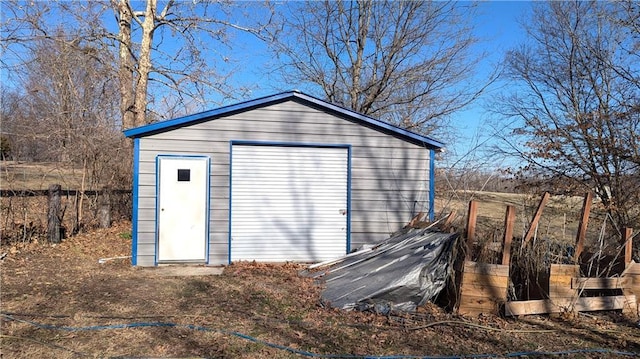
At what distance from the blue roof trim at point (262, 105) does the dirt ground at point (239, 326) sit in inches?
104

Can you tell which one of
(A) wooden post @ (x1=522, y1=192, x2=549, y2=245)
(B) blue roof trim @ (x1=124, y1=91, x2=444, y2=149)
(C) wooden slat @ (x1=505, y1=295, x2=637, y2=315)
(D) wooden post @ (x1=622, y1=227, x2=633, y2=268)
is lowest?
(C) wooden slat @ (x1=505, y1=295, x2=637, y2=315)

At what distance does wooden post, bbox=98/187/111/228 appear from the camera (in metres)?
11.2

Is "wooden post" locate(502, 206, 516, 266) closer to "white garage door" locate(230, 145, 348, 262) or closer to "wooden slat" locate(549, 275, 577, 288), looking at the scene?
"wooden slat" locate(549, 275, 577, 288)

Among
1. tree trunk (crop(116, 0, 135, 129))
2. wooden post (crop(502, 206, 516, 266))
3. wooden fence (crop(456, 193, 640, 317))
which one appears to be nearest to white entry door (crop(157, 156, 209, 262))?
wooden fence (crop(456, 193, 640, 317))

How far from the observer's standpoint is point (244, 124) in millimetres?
8070

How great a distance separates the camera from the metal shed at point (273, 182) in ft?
25.3

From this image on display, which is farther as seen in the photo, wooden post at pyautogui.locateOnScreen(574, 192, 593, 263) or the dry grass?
the dry grass

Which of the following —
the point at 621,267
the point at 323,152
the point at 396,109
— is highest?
the point at 396,109

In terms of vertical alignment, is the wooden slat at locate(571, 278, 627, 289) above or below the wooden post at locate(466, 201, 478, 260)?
below

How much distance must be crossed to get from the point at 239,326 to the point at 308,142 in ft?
14.4

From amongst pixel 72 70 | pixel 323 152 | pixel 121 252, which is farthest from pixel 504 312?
pixel 72 70

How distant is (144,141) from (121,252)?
2747 millimetres

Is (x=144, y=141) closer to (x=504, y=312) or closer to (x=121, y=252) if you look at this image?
(x=121, y=252)

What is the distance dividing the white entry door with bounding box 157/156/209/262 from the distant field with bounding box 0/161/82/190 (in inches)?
146
